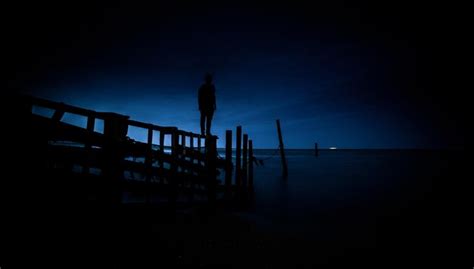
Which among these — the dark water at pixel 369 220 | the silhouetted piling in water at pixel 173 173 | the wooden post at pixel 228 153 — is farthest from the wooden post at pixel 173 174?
the dark water at pixel 369 220

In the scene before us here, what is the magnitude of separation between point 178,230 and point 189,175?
6.54ft

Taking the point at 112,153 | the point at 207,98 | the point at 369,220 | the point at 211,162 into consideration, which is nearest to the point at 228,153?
the point at 211,162

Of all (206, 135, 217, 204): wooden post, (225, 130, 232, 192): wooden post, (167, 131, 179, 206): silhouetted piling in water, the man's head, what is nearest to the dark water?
(225, 130, 232, 192): wooden post

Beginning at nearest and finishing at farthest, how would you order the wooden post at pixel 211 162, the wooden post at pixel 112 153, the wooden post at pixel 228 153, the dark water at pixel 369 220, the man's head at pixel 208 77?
the wooden post at pixel 112 153
the dark water at pixel 369 220
the wooden post at pixel 211 162
the wooden post at pixel 228 153
the man's head at pixel 208 77

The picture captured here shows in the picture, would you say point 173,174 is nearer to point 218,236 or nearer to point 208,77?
point 218,236

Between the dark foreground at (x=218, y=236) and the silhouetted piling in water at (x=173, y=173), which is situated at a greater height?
the silhouetted piling in water at (x=173, y=173)

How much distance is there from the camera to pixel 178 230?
619 cm

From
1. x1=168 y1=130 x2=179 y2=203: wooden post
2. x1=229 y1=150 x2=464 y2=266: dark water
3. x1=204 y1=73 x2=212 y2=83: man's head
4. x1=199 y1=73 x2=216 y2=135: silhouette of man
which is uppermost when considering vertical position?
x1=204 y1=73 x2=212 y2=83: man's head

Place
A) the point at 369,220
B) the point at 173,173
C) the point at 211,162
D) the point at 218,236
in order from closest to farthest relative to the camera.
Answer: the point at 218,236 → the point at 173,173 → the point at 211,162 → the point at 369,220

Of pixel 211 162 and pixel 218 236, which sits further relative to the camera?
pixel 211 162

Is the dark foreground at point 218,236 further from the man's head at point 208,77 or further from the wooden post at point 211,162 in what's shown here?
the man's head at point 208,77

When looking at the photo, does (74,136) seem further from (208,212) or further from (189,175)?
(208,212)

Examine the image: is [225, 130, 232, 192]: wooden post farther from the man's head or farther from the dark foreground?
the man's head

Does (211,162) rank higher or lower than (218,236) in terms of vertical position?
higher
